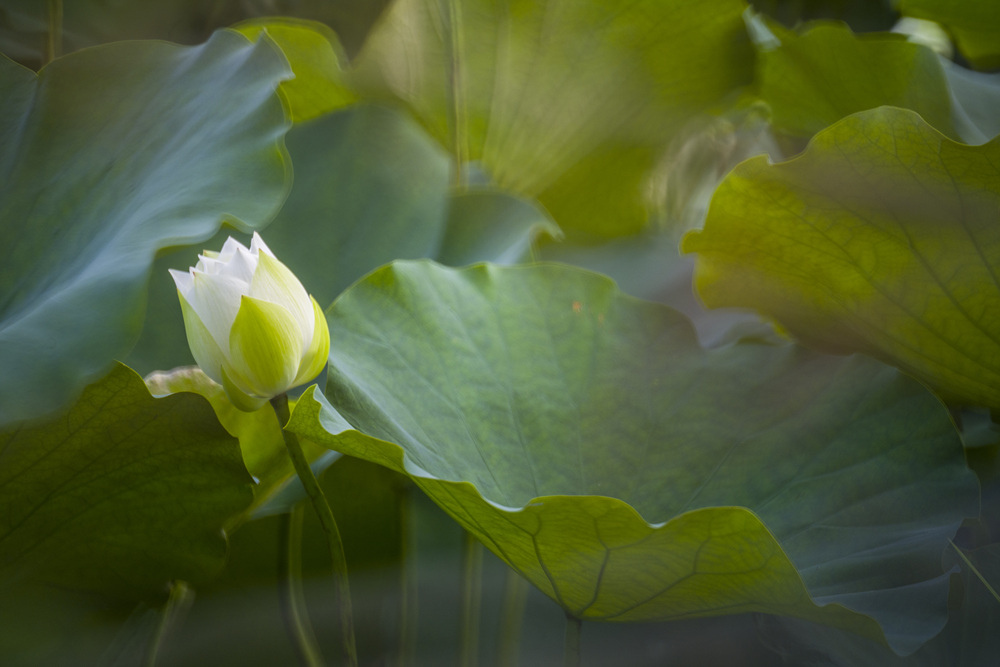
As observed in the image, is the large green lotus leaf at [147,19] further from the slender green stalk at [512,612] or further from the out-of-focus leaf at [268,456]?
the slender green stalk at [512,612]

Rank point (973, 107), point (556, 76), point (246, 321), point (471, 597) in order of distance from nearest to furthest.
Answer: point (246, 321)
point (471, 597)
point (973, 107)
point (556, 76)

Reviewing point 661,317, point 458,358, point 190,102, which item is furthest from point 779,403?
point 190,102

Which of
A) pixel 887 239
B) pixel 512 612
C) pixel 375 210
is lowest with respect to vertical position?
pixel 512 612

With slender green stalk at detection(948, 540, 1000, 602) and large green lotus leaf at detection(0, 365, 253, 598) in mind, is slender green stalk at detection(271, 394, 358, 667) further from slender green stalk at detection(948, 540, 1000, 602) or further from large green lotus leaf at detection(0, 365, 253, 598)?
slender green stalk at detection(948, 540, 1000, 602)

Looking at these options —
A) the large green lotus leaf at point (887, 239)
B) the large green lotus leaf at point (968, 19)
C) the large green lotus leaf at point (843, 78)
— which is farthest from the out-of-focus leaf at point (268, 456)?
the large green lotus leaf at point (968, 19)

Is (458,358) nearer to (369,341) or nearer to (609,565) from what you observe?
(369,341)

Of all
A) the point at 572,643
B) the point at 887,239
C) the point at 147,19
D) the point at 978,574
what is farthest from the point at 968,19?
the point at 147,19

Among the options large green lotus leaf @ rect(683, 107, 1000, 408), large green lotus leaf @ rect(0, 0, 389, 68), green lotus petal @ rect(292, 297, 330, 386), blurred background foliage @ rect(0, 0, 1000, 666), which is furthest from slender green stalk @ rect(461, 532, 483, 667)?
large green lotus leaf @ rect(0, 0, 389, 68)

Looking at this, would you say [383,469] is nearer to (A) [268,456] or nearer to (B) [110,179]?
(A) [268,456]
